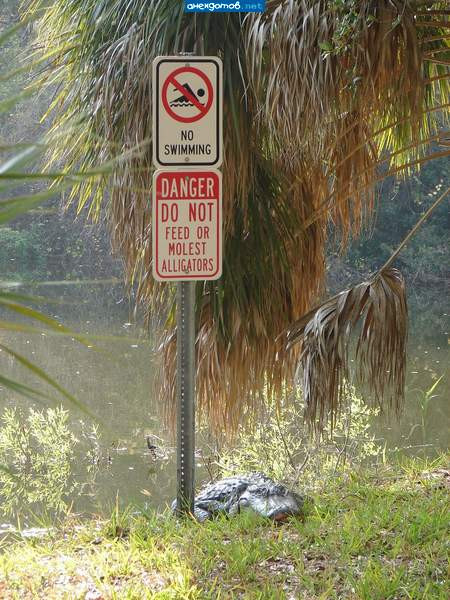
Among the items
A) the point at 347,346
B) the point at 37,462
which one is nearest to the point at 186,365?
the point at 347,346

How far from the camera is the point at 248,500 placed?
13.5ft

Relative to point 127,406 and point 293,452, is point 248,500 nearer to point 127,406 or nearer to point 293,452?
point 293,452

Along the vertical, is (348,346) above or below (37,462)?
above

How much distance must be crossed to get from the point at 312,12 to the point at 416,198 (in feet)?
46.1

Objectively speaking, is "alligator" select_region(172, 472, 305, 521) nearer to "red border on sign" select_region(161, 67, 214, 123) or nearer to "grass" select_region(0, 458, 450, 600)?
"grass" select_region(0, 458, 450, 600)

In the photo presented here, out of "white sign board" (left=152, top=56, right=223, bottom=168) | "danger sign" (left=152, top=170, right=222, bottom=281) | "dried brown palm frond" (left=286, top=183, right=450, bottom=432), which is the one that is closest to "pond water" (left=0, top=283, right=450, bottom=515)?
"danger sign" (left=152, top=170, right=222, bottom=281)

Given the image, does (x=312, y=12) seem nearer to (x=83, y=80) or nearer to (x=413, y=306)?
(x=83, y=80)

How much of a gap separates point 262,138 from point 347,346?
1.00 meters

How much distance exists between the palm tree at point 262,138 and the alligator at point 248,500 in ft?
1.01

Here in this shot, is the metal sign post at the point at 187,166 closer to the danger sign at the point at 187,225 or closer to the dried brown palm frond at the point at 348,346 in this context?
the danger sign at the point at 187,225

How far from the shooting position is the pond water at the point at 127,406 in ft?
22.7

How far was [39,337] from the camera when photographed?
40.9ft

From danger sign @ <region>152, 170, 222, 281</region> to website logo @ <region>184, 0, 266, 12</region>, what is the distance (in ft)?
2.74

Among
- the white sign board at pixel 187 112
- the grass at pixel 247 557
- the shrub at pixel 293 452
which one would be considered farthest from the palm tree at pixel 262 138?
the shrub at pixel 293 452
